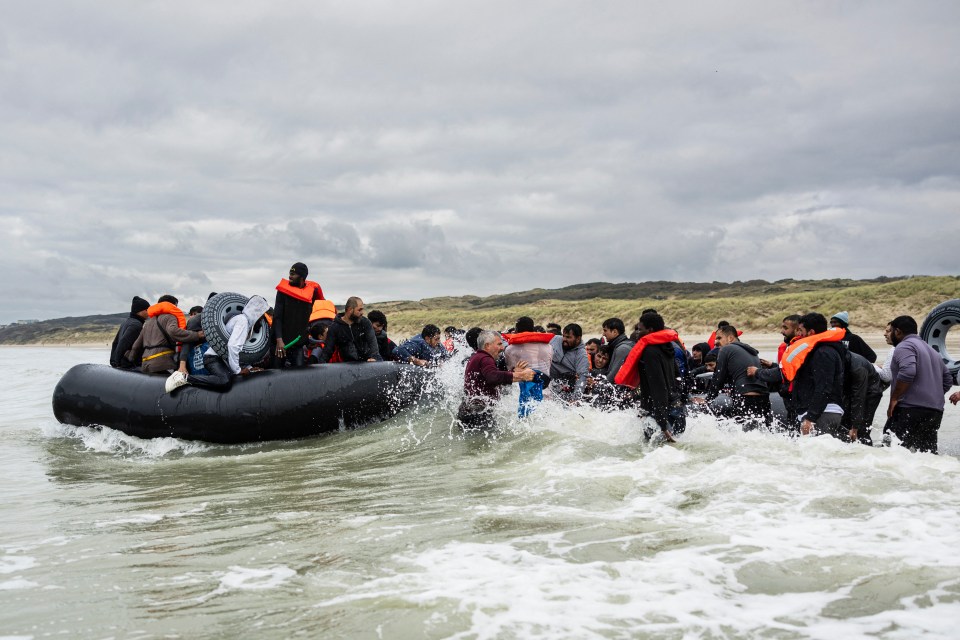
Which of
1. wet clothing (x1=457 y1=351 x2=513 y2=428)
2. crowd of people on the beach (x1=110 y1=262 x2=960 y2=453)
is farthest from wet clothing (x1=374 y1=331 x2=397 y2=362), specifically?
wet clothing (x1=457 y1=351 x2=513 y2=428)

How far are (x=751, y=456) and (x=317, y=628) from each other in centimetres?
453

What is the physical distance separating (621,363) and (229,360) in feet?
15.4

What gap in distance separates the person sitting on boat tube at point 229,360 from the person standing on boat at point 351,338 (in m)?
0.94

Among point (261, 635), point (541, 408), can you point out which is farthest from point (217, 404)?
point (261, 635)

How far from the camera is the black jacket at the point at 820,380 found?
7070mm

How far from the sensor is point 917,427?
7402mm

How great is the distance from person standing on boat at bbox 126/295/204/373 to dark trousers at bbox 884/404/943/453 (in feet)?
25.9

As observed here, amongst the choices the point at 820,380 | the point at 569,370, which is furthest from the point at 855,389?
the point at 569,370

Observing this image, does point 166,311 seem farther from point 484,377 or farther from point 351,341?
point 484,377

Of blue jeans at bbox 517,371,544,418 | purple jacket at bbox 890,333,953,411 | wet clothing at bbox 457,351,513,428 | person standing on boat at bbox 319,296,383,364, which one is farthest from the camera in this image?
person standing on boat at bbox 319,296,383,364

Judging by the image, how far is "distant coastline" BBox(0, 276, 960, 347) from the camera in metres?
31.5

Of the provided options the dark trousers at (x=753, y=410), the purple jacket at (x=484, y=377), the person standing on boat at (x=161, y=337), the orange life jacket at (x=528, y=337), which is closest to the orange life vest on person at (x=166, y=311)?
the person standing on boat at (x=161, y=337)

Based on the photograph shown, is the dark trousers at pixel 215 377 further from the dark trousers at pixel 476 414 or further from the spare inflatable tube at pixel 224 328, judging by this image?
the dark trousers at pixel 476 414

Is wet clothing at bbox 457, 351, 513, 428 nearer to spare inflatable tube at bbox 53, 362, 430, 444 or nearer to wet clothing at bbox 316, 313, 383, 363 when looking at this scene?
spare inflatable tube at bbox 53, 362, 430, 444
